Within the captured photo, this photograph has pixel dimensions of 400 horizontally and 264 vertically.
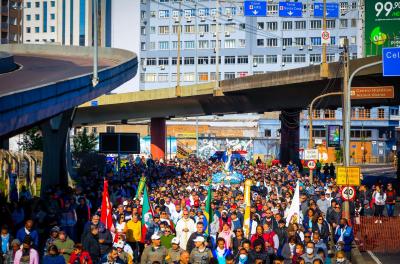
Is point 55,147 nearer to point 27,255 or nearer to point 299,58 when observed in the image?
point 27,255

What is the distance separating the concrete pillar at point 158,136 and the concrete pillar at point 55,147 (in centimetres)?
3761

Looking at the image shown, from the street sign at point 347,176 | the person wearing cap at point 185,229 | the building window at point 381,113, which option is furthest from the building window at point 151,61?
the person wearing cap at point 185,229

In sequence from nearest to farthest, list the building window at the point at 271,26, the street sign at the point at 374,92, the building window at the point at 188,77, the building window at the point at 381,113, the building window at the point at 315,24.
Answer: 1. the street sign at the point at 374,92
2. the building window at the point at 381,113
3. the building window at the point at 315,24
4. the building window at the point at 271,26
5. the building window at the point at 188,77

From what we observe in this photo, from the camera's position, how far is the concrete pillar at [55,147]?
38500mm

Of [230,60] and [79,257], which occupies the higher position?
[230,60]

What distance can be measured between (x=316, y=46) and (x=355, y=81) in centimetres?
7364

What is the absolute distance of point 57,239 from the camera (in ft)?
50.9

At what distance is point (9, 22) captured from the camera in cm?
11050

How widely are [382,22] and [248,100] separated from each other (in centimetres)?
2188

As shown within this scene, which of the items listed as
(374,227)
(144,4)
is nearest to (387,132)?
(144,4)

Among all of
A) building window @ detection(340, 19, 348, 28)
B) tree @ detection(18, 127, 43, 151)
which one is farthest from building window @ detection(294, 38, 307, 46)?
tree @ detection(18, 127, 43, 151)

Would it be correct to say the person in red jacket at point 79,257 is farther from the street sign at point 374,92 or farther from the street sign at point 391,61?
the street sign at point 391,61

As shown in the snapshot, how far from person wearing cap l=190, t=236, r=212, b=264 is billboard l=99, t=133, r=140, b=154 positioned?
26736 millimetres

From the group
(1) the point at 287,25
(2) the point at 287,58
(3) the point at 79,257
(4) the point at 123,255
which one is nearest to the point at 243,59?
(2) the point at 287,58
